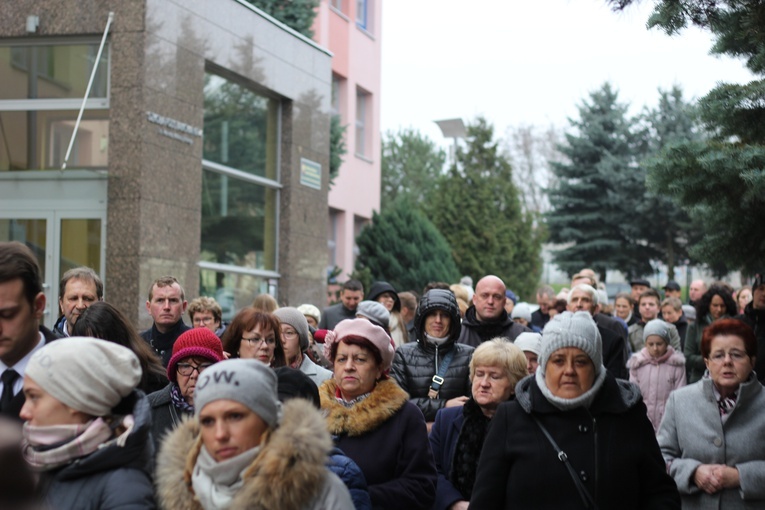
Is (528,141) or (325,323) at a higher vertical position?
(528,141)

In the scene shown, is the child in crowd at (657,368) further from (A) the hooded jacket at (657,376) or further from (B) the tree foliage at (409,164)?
(B) the tree foliage at (409,164)

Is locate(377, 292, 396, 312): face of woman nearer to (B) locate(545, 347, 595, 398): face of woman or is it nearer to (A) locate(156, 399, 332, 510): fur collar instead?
(B) locate(545, 347, 595, 398): face of woman

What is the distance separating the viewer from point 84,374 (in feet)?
12.9

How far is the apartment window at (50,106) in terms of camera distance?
15008 millimetres

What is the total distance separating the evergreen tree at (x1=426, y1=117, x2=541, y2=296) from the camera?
143 feet

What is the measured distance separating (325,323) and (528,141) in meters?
55.4

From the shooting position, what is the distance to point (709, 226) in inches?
335

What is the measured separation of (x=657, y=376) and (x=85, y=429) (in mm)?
9177

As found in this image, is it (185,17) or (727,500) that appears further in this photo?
(185,17)

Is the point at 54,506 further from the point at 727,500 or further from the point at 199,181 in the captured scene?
the point at 199,181

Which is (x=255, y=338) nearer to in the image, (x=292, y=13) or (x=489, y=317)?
(x=489, y=317)

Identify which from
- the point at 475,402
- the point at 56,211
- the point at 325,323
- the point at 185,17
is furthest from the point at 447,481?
the point at 185,17

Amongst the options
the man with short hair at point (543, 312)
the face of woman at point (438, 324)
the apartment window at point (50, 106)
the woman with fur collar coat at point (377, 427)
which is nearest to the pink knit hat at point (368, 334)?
the woman with fur collar coat at point (377, 427)

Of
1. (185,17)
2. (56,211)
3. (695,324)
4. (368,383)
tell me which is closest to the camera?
(368,383)
